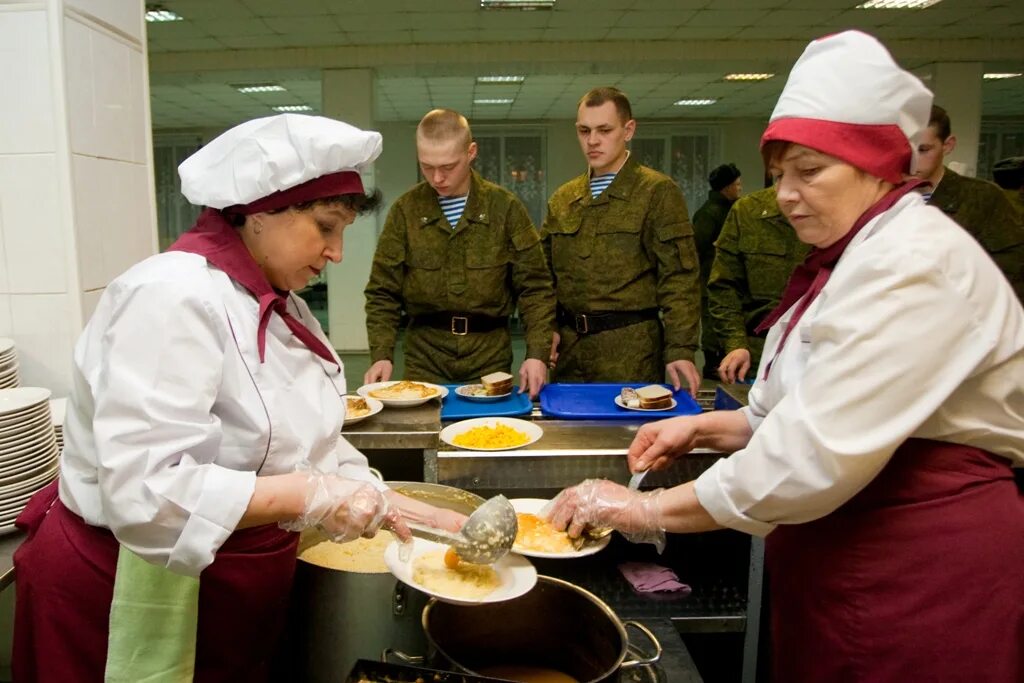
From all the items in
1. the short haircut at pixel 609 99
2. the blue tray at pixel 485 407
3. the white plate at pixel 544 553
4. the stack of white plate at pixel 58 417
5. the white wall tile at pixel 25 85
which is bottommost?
the white plate at pixel 544 553

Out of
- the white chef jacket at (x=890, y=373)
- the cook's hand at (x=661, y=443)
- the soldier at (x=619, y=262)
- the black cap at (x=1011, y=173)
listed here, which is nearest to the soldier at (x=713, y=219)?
the black cap at (x=1011, y=173)

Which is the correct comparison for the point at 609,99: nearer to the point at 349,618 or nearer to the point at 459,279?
the point at 459,279

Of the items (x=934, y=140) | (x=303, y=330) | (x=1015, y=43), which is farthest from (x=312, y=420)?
(x=1015, y=43)

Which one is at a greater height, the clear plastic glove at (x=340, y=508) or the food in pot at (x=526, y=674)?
the clear plastic glove at (x=340, y=508)

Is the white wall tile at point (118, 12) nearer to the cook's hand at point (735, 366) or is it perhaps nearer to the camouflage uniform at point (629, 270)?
the camouflage uniform at point (629, 270)

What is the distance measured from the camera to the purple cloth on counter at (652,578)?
2207 millimetres

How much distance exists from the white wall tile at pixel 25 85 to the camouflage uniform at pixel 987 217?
3390mm

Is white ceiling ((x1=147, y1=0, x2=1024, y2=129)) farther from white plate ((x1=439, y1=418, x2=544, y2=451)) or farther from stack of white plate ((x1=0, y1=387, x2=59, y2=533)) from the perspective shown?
stack of white plate ((x1=0, y1=387, x2=59, y2=533))

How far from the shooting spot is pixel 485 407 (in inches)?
103

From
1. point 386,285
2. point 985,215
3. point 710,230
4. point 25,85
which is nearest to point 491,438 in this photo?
point 386,285

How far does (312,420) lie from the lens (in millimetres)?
1463

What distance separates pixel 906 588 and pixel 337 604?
1004mm

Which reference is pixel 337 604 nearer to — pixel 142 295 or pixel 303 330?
pixel 303 330

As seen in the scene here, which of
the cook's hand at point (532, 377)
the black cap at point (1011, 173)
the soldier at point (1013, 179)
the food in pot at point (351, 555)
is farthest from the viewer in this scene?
the black cap at point (1011, 173)
